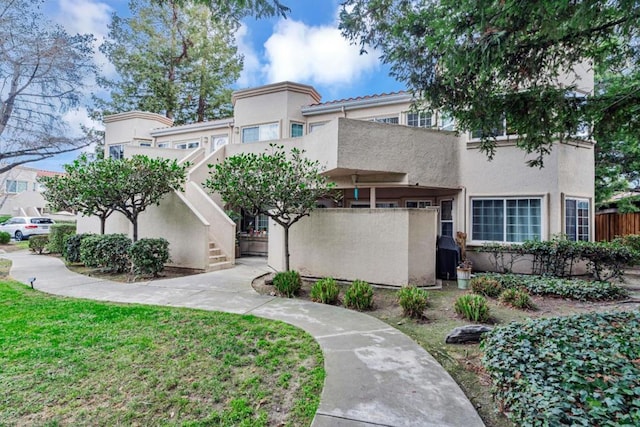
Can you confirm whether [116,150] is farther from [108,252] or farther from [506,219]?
[506,219]

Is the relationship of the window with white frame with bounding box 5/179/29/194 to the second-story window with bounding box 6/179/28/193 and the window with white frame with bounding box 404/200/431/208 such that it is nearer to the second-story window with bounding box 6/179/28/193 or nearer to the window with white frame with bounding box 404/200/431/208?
the second-story window with bounding box 6/179/28/193

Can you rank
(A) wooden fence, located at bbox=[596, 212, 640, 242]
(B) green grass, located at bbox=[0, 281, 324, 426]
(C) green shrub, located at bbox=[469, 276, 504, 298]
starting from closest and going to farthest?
(B) green grass, located at bbox=[0, 281, 324, 426], (C) green shrub, located at bbox=[469, 276, 504, 298], (A) wooden fence, located at bbox=[596, 212, 640, 242]

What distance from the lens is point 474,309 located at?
19.9ft

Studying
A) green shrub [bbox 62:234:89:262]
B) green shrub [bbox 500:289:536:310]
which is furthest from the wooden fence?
green shrub [bbox 62:234:89:262]

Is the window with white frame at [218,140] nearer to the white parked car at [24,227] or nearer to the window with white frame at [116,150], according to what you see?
the window with white frame at [116,150]

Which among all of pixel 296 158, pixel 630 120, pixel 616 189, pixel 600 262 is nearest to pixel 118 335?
pixel 296 158

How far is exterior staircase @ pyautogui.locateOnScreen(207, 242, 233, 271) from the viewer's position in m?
11.5

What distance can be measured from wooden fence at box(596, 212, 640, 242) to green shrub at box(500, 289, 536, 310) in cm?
1165

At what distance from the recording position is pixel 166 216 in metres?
11.9

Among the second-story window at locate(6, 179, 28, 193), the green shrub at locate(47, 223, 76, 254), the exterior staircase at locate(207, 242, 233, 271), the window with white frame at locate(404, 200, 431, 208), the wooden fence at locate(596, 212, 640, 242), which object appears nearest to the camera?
the exterior staircase at locate(207, 242, 233, 271)

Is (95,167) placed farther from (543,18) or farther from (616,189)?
(616,189)

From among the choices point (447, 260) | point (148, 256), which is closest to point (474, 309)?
point (447, 260)

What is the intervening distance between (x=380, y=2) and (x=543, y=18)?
3.27 metres

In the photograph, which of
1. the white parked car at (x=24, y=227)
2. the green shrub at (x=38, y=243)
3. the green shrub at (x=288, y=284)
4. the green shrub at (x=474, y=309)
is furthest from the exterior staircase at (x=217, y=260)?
the white parked car at (x=24, y=227)
